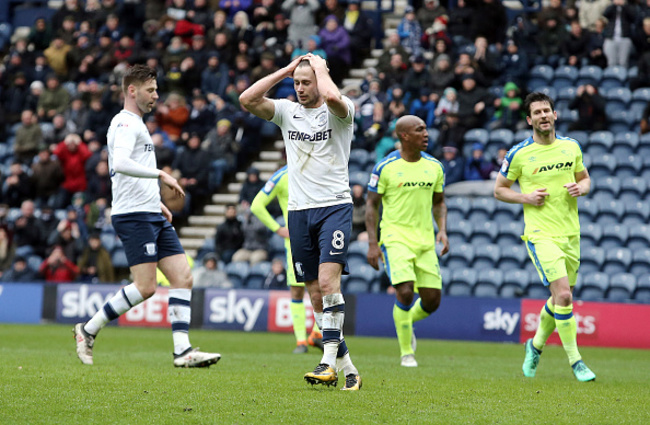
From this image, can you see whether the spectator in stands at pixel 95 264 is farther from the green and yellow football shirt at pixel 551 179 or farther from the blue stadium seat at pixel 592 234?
Result: the green and yellow football shirt at pixel 551 179

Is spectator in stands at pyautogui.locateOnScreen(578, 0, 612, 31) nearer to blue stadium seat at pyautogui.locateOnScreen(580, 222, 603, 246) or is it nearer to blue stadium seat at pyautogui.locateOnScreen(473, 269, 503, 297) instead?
blue stadium seat at pyautogui.locateOnScreen(580, 222, 603, 246)

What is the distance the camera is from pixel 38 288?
720 inches

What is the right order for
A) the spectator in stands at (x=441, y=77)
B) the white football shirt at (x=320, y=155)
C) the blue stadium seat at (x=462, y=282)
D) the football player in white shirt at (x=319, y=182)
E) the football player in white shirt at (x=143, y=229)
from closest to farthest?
the football player in white shirt at (x=319, y=182) → the white football shirt at (x=320, y=155) → the football player in white shirt at (x=143, y=229) → the blue stadium seat at (x=462, y=282) → the spectator in stands at (x=441, y=77)

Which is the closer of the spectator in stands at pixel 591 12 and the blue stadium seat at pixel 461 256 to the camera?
the blue stadium seat at pixel 461 256

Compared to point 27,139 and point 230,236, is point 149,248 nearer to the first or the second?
point 230,236

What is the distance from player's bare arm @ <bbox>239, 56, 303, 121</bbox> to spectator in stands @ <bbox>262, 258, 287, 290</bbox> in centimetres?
983

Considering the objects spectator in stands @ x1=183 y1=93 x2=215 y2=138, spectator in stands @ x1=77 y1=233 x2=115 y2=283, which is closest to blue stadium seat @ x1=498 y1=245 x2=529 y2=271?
spectator in stands @ x1=183 y1=93 x2=215 y2=138

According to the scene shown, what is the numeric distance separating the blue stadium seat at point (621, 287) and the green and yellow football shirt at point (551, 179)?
760 cm

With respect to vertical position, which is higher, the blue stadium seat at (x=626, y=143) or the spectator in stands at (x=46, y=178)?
the blue stadium seat at (x=626, y=143)

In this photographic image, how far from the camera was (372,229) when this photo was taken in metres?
→ 10.0

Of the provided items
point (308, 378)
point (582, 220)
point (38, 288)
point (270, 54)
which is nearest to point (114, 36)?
point (270, 54)

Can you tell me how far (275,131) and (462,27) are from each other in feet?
16.1

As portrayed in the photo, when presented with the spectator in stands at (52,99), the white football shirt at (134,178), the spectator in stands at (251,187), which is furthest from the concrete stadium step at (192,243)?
the white football shirt at (134,178)

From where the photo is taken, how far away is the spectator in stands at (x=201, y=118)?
21.2 m
